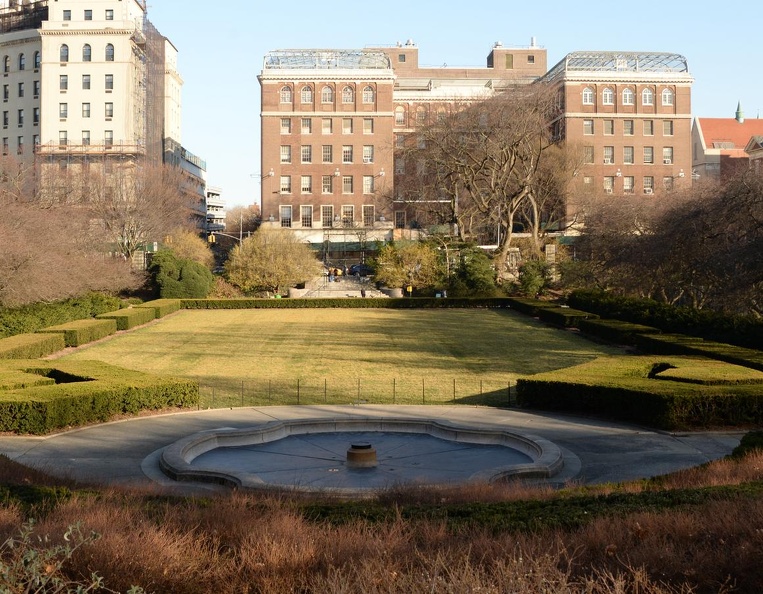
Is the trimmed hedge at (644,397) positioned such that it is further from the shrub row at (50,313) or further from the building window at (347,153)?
the building window at (347,153)

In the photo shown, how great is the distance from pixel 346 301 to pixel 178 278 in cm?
1215

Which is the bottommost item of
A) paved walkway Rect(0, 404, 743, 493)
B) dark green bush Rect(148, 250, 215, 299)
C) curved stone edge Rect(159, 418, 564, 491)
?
paved walkway Rect(0, 404, 743, 493)

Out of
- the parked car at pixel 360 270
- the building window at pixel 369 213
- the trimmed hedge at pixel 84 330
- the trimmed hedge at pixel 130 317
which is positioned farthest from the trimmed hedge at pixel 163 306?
the building window at pixel 369 213

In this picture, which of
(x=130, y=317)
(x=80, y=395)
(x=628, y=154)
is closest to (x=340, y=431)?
(x=80, y=395)

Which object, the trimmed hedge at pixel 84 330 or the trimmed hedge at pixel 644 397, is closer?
the trimmed hedge at pixel 644 397

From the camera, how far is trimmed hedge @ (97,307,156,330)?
4022 centimetres

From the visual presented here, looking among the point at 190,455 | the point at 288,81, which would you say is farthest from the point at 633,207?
the point at 288,81

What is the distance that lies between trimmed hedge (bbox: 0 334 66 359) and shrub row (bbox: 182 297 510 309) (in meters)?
23.4

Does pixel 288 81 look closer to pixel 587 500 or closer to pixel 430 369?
pixel 430 369

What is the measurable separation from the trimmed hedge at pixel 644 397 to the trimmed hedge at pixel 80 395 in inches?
325

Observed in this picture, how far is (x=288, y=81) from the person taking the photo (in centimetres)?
8831

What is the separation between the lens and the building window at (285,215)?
8956 cm

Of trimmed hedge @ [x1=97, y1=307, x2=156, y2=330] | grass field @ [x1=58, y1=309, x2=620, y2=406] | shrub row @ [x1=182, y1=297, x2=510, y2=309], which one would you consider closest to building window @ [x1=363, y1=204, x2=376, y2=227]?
shrub row @ [x1=182, y1=297, x2=510, y2=309]

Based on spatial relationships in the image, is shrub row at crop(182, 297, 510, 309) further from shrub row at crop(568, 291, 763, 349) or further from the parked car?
the parked car
